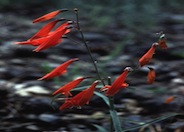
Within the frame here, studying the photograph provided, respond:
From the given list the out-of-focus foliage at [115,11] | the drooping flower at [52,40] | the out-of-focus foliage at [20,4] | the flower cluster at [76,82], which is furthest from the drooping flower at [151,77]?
the out-of-focus foliage at [20,4]

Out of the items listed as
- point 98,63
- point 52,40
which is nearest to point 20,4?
point 98,63

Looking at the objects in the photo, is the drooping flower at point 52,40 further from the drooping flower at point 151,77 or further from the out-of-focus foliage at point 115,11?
the out-of-focus foliage at point 115,11

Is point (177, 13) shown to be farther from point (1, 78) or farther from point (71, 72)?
point (1, 78)

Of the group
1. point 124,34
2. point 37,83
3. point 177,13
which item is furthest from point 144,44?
point 177,13

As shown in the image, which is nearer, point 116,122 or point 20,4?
point 116,122

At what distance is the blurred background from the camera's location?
130 inches

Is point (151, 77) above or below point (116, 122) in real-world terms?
above

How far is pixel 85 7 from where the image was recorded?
7605mm

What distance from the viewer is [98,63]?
15.6 feet

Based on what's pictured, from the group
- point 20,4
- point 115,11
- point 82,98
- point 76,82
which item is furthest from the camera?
point 20,4

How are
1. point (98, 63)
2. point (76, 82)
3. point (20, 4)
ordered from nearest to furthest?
point (76, 82) → point (98, 63) → point (20, 4)

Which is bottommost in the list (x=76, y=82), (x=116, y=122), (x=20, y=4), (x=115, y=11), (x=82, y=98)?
(x=116, y=122)

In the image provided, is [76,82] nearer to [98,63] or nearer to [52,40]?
[52,40]

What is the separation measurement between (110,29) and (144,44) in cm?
111
